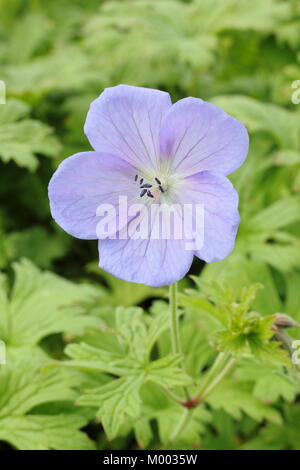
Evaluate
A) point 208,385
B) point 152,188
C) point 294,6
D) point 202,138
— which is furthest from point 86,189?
point 294,6

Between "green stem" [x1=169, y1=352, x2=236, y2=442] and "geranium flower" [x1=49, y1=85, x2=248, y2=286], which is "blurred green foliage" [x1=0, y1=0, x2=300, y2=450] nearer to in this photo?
"green stem" [x1=169, y1=352, x2=236, y2=442]

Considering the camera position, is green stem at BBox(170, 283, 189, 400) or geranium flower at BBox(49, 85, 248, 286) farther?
green stem at BBox(170, 283, 189, 400)

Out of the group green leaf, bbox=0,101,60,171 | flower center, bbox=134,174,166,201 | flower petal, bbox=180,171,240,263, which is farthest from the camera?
green leaf, bbox=0,101,60,171

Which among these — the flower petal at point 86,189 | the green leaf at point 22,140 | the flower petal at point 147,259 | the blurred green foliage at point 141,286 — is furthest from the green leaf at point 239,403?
Result: the green leaf at point 22,140

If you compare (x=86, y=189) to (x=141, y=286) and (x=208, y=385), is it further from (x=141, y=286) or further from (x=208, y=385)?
(x=141, y=286)

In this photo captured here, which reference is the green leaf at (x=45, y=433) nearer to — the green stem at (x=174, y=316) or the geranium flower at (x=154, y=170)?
the green stem at (x=174, y=316)

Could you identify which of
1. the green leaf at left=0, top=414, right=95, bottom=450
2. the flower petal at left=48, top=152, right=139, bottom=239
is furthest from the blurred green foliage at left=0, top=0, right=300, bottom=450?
the flower petal at left=48, top=152, right=139, bottom=239
